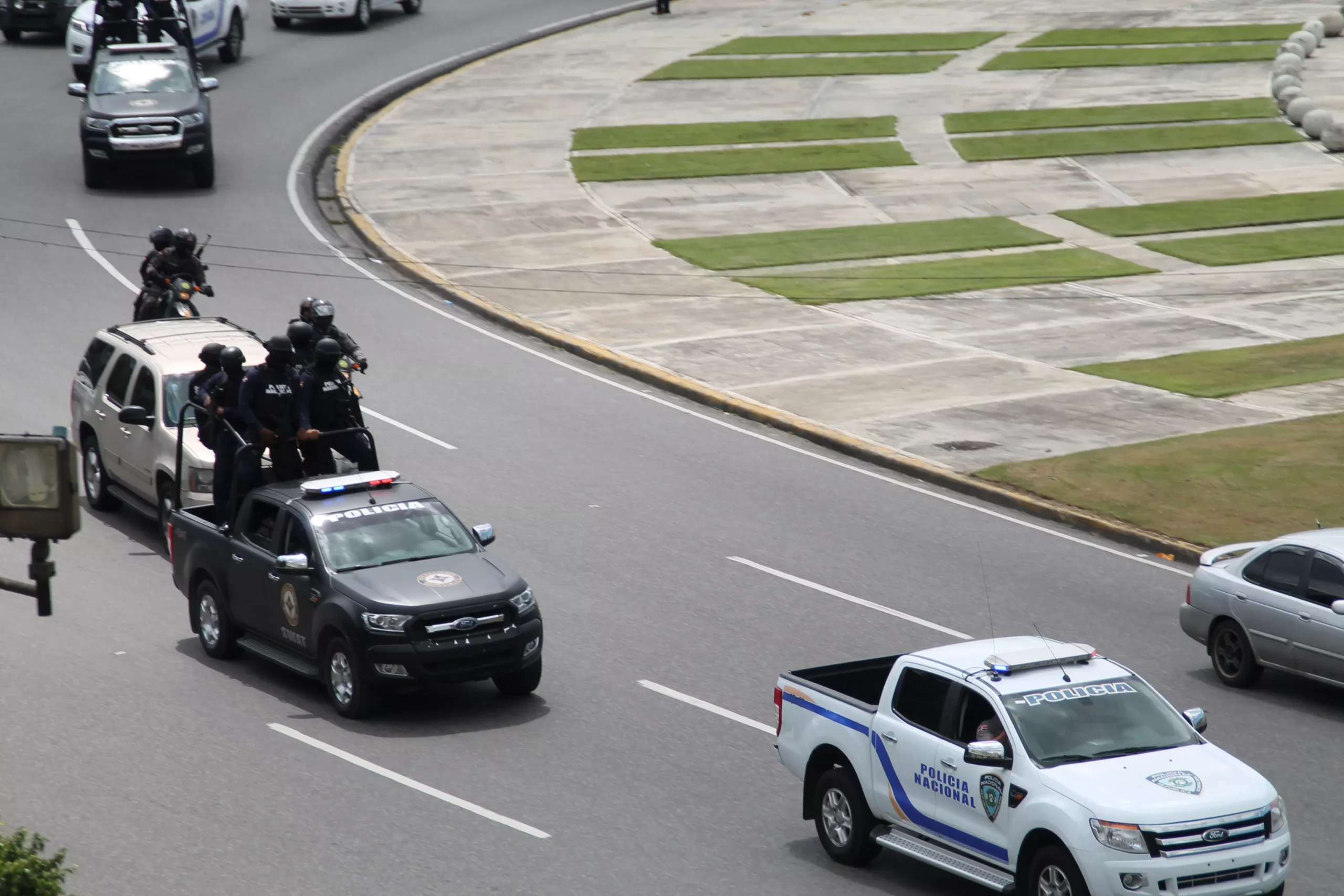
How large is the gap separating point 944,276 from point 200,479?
16475 mm

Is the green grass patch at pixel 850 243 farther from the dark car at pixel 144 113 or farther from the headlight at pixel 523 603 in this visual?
the headlight at pixel 523 603

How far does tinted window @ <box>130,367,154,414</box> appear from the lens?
17.6m

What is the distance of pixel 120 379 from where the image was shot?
1828 cm

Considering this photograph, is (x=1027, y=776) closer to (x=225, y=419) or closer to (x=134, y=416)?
(x=225, y=419)

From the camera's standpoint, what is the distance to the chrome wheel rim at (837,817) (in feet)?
35.1

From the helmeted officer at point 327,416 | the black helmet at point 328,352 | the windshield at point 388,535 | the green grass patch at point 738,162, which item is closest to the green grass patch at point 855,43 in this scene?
the green grass patch at point 738,162

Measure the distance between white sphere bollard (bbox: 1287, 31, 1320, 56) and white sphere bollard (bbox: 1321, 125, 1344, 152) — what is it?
10.9 metres

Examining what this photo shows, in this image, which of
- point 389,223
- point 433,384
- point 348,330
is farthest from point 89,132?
point 433,384

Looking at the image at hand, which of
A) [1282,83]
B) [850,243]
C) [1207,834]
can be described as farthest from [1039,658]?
[1282,83]

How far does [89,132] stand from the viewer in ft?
102

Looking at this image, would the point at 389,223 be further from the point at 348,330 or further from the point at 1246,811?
the point at 1246,811

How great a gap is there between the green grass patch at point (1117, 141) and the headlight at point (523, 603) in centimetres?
2693

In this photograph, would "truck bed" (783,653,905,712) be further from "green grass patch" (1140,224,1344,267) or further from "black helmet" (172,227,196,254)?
"green grass patch" (1140,224,1344,267)

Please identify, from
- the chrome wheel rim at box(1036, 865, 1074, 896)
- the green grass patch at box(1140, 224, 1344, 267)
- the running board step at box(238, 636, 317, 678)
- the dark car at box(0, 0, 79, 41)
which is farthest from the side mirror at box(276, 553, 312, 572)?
the dark car at box(0, 0, 79, 41)
